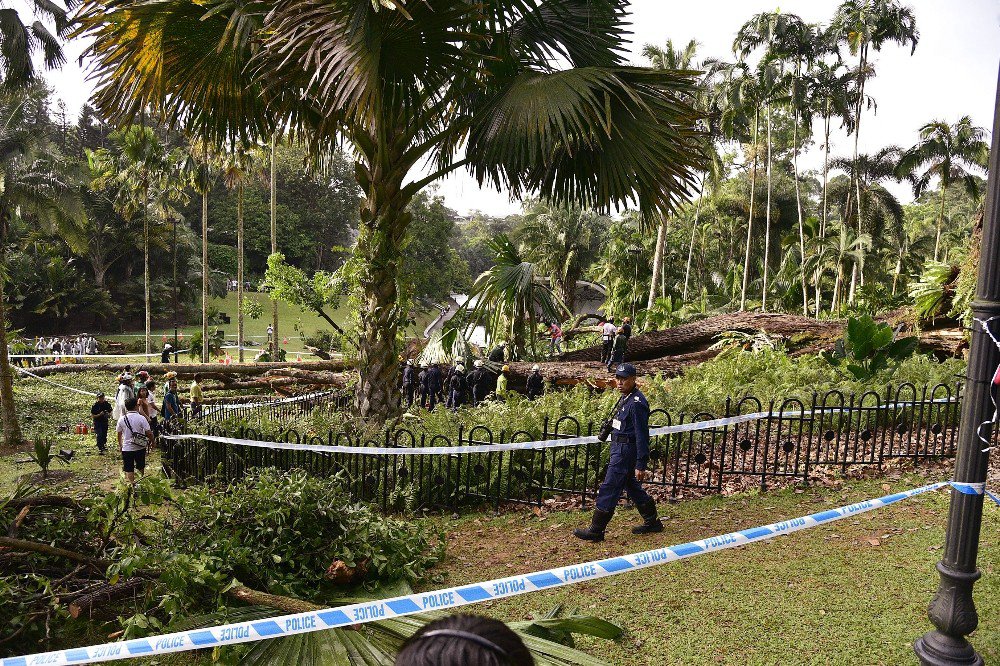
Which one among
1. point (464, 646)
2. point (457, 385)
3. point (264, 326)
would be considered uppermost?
point (464, 646)

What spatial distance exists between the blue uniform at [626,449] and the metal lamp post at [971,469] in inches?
95.7

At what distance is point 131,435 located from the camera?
890 centimetres

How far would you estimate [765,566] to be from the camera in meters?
4.86

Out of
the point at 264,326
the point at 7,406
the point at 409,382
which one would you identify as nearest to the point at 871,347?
the point at 409,382

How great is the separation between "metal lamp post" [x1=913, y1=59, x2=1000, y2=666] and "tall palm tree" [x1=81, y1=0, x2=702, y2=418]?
282 cm

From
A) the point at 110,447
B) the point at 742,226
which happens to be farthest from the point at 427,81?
the point at 742,226

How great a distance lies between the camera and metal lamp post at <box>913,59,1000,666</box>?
2932 millimetres

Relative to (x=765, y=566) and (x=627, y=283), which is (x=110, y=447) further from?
(x=627, y=283)

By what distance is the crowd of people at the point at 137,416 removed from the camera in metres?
8.90

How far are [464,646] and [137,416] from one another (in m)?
9.22

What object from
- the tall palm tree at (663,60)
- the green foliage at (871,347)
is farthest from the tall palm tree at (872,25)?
the green foliage at (871,347)

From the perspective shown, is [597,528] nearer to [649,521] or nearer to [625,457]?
[649,521]

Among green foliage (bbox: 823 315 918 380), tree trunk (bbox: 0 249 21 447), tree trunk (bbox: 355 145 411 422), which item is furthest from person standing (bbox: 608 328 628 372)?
tree trunk (bbox: 0 249 21 447)

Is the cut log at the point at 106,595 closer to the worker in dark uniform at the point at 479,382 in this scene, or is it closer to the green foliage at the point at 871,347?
the green foliage at the point at 871,347
